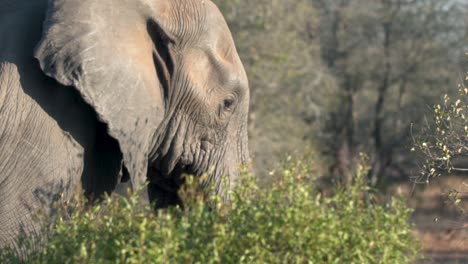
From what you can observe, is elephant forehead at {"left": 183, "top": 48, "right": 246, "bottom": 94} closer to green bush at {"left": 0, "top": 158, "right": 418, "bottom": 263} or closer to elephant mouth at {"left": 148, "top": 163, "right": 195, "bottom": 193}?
elephant mouth at {"left": 148, "top": 163, "right": 195, "bottom": 193}

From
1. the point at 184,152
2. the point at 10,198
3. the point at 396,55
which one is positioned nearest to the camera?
the point at 10,198

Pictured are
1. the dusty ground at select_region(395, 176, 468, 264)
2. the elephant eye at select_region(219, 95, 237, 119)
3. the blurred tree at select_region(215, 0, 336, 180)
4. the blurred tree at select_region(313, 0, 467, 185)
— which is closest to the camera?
the elephant eye at select_region(219, 95, 237, 119)

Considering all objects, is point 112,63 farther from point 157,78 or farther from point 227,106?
point 227,106

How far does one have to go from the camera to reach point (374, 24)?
27.0 metres

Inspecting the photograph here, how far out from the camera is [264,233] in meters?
4.59

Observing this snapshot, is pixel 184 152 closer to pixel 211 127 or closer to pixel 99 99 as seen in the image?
pixel 211 127

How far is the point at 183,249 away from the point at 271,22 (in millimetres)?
16194

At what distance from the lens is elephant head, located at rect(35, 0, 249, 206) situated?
19.9 feet

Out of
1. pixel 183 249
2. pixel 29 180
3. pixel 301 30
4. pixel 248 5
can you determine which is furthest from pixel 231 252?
pixel 301 30

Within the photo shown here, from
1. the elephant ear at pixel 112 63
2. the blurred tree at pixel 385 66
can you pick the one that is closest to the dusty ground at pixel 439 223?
the blurred tree at pixel 385 66

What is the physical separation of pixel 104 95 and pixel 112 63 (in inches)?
6.6

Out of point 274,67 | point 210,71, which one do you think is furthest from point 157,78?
point 274,67

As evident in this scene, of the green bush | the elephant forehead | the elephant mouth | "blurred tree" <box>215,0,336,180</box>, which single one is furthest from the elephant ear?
"blurred tree" <box>215,0,336,180</box>

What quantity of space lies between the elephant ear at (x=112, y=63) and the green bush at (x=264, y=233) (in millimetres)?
1431
